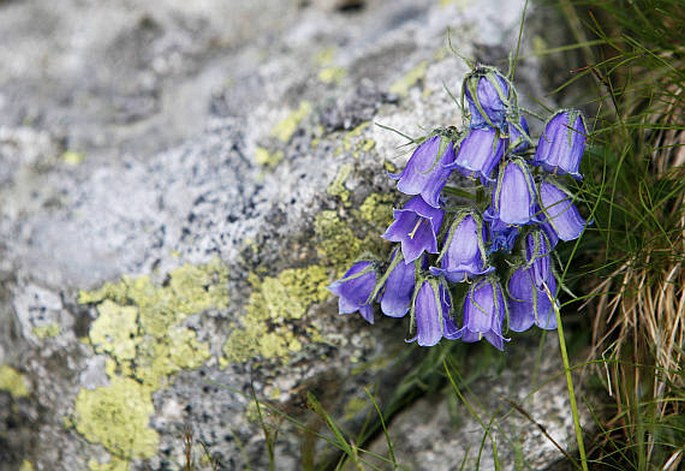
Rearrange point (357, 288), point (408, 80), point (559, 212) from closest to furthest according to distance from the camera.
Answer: point (559, 212) → point (357, 288) → point (408, 80)

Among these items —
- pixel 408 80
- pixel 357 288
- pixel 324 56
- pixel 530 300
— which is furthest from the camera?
pixel 324 56

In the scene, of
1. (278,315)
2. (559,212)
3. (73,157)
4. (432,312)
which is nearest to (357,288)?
(432,312)

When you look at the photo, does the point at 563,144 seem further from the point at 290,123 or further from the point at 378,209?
the point at 290,123

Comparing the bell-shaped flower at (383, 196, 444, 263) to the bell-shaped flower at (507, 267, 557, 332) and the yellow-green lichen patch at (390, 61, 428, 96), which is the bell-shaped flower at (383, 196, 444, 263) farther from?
the yellow-green lichen patch at (390, 61, 428, 96)

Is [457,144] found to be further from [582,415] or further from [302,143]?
[582,415]

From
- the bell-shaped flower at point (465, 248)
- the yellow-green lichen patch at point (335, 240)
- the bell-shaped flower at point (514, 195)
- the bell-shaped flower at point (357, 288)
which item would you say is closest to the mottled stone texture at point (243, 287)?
the yellow-green lichen patch at point (335, 240)

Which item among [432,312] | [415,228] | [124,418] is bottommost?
[124,418]

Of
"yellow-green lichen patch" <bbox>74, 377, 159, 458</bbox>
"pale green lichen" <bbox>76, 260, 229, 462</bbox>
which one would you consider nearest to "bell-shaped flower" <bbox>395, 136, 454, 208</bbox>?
"pale green lichen" <bbox>76, 260, 229, 462</bbox>

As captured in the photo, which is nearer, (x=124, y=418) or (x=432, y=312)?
(x=432, y=312)

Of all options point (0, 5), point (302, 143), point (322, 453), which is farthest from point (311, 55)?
point (0, 5)
